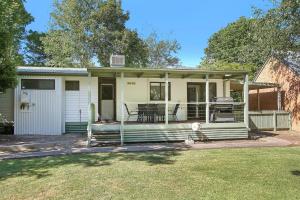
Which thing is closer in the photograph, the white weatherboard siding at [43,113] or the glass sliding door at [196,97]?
the white weatherboard siding at [43,113]

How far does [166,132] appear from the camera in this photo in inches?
516

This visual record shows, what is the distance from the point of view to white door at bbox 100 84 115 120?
16609mm

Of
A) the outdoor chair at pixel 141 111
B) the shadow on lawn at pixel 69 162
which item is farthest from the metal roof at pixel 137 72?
the shadow on lawn at pixel 69 162

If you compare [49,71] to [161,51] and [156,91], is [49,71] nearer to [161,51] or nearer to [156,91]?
[156,91]

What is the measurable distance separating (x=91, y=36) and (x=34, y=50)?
9786 millimetres

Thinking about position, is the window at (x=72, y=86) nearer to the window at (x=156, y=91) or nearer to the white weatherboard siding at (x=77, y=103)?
the white weatherboard siding at (x=77, y=103)

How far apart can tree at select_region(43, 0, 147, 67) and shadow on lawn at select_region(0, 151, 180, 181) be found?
779 inches

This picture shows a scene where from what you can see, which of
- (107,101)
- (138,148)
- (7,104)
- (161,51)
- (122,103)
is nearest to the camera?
(138,148)

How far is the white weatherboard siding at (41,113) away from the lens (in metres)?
14.9

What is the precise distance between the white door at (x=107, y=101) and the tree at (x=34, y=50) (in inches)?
829

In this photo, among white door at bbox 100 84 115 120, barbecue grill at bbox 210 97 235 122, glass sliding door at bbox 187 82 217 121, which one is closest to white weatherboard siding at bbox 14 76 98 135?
white door at bbox 100 84 115 120

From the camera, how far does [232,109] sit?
14.1 metres

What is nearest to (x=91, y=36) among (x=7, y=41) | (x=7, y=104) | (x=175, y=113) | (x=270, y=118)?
(x=7, y=104)

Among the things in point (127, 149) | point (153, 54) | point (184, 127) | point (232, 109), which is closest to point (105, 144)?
point (127, 149)
